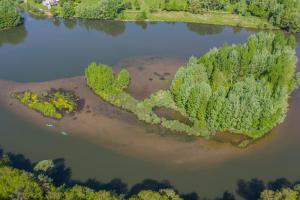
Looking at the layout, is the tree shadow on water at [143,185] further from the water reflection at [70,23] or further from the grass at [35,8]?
the grass at [35,8]

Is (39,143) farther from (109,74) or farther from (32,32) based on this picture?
(32,32)

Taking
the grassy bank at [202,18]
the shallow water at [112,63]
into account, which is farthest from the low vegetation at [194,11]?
the shallow water at [112,63]

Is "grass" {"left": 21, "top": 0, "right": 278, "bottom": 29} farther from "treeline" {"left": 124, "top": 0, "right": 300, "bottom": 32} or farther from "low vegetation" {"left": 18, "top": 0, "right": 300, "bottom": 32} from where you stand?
"treeline" {"left": 124, "top": 0, "right": 300, "bottom": 32}

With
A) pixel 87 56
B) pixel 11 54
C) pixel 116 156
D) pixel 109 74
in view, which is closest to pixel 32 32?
pixel 11 54

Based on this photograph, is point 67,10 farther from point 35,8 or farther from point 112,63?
point 112,63

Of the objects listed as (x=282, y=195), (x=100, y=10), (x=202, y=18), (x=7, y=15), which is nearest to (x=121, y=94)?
(x=282, y=195)

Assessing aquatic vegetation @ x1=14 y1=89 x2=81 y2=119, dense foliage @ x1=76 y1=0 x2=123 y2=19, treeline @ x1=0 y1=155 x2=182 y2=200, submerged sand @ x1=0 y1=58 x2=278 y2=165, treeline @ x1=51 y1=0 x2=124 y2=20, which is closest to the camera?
treeline @ x1=0 y1=155 x2=182 y2=200

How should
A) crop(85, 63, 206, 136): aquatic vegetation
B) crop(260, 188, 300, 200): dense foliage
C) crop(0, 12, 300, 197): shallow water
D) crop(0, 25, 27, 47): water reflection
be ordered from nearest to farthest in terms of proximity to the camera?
crop(260, 188, 300, 200): dense foliage, crop(0, 12, 300, 197): shallow water, crop(85, 63, 206, 136): aquatic vegetation, crop(0, 25, 27, 47): water reflection

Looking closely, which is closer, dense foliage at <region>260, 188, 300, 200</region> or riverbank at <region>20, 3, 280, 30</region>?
dense foliage at <region>260, 188, 300, 200</region>

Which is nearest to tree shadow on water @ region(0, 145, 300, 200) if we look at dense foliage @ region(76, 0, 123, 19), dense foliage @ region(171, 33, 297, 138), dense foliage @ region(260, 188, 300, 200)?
dense foliage @ region(260, 188, 300, 200)
